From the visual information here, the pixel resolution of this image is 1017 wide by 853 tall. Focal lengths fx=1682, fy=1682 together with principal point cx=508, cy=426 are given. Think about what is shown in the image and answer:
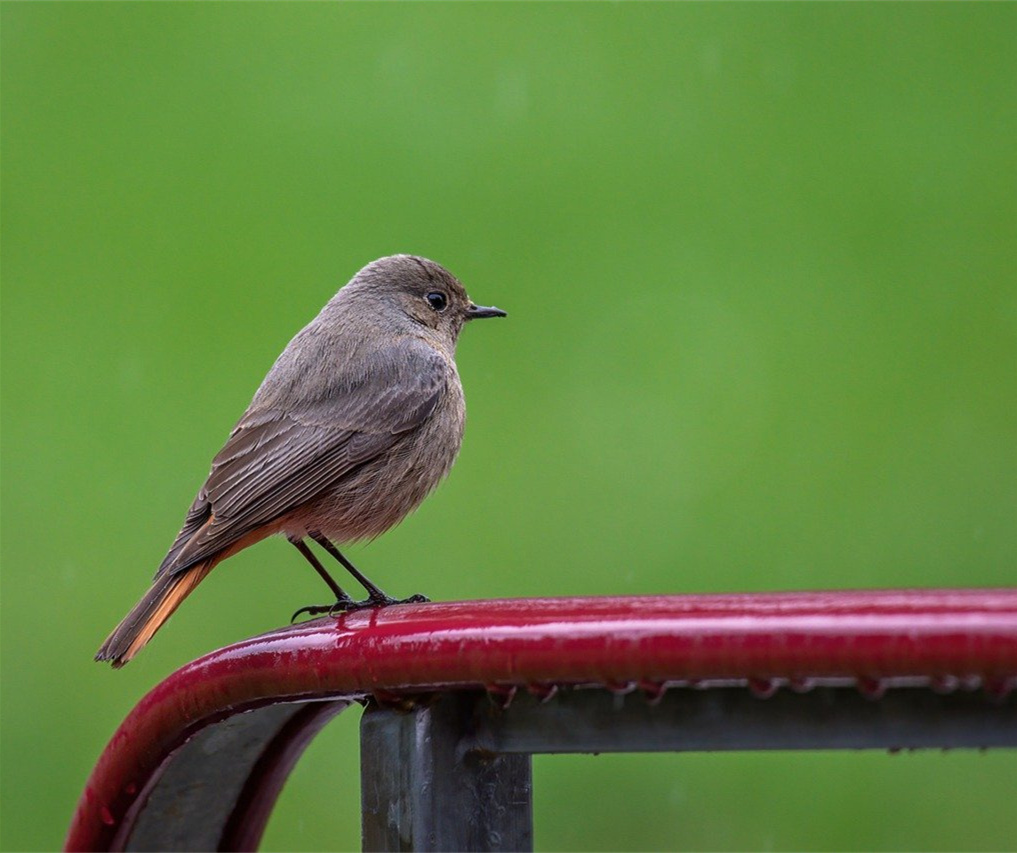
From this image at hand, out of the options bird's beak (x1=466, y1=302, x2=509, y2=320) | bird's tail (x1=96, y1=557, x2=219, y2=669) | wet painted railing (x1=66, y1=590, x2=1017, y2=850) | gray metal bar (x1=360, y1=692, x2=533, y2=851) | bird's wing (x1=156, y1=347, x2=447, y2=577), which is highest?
bird's beak (x1=466, y1=302, x2=509, y2=320)

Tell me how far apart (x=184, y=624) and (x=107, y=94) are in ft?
16.5

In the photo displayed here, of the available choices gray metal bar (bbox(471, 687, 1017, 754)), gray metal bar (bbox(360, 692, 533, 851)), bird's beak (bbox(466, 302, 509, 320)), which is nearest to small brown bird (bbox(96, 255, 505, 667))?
bird's beak (bbox(466, 302, 509, 320))

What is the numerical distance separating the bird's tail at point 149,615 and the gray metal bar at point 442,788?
1588mm

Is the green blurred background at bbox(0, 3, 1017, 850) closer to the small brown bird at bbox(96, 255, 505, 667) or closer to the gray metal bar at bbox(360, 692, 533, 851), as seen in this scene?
the small brown bird at bbox(96, 255, 505, 667)

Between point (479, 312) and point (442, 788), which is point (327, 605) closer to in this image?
point (479, 312)

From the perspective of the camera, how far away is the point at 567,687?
5.93ft

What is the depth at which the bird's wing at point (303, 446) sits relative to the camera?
439cm

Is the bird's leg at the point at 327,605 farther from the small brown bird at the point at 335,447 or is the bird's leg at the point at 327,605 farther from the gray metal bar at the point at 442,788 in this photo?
the gray metal bar at the point at 442,788

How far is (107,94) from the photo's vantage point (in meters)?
11.0

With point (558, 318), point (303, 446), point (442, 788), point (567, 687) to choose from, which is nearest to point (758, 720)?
point (567, 687)

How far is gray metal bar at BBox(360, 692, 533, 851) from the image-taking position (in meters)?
1.94

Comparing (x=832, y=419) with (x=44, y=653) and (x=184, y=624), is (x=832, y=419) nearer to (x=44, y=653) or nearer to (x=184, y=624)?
(x=184, y=624)

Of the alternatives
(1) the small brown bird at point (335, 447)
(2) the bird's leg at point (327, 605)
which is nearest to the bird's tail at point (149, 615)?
(1) the small brown bird at point (335, 447)

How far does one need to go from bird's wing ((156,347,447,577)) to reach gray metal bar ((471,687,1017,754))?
246cm
